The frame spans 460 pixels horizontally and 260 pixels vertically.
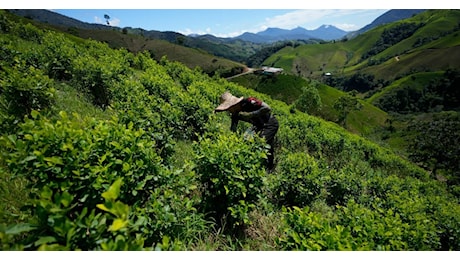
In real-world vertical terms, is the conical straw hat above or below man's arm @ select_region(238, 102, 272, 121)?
above

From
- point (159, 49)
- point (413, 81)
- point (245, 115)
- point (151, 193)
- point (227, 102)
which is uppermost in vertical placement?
point (159, 49)

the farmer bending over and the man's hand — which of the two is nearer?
the farmer bending over

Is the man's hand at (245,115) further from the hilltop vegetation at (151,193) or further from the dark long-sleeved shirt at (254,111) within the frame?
the hilltop vegetation at (151,193)

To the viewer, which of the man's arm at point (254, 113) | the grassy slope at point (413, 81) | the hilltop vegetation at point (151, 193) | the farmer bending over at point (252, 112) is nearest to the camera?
the hilltop vegetation at point (151, 193)

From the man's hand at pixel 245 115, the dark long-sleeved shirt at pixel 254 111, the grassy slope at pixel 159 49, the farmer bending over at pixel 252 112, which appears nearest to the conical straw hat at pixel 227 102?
the farmer bending over at pixel 252 112

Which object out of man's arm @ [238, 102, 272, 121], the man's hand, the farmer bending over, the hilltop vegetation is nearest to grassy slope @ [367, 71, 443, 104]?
the farmer bending over

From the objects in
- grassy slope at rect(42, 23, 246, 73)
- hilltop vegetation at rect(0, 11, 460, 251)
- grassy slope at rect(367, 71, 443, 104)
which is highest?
grassy slope at rect(42, 23, 246, 73)

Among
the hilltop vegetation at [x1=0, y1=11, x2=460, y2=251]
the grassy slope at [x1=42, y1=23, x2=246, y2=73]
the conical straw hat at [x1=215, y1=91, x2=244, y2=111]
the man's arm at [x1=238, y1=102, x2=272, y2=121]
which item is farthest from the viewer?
the grassy slope at [x1=42, y1=23, x2=246, y2=73]

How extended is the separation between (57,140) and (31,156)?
0.26m

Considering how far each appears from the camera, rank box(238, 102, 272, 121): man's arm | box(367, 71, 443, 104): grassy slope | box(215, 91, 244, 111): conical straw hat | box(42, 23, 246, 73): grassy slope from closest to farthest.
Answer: box(215, 91, 244, 111): conical straw hat, box(238, 102, 272, 121): man's arm, box(42, 23, 246, 73): grassy slope, box(367, 71, 443, 104): grassy slope

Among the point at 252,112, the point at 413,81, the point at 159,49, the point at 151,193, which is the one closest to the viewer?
the point at 151,193

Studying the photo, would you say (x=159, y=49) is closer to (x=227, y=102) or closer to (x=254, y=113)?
(x=227, y=102)

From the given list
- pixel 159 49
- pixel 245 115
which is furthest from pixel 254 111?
pixel 159 49

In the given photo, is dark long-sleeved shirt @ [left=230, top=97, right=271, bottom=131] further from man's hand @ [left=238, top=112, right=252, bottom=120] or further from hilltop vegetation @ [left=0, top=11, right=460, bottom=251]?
hilltop vegetation @ [left=0, top=11, right=460, bottom=251]
